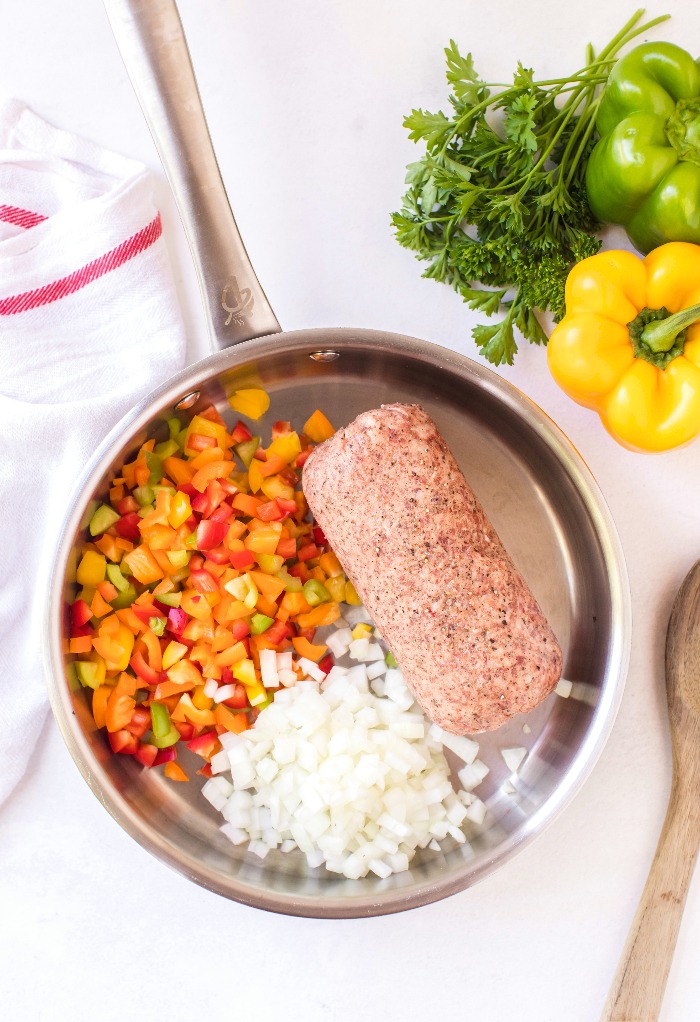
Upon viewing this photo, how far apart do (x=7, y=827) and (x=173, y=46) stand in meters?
1.87

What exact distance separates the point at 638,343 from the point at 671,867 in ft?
4.18

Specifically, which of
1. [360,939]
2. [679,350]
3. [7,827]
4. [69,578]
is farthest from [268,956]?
[679,350]

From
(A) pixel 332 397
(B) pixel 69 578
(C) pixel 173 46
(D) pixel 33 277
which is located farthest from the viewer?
(A) pixel 332 397

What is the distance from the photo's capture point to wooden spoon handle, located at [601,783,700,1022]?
202 centimetres

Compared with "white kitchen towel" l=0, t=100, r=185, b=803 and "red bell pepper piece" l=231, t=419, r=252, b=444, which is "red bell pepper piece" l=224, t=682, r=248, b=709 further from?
"red bell pepper piece" l=231, t=419, r=252, b=444

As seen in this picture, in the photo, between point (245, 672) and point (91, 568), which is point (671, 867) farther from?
point (91, 568)

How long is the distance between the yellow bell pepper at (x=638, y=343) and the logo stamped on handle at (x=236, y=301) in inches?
27.3

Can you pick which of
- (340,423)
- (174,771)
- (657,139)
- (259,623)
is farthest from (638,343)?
(174,771)

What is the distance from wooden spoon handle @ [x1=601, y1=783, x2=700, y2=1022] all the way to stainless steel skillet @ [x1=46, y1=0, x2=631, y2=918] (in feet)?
1.13

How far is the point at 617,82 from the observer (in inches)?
70.9

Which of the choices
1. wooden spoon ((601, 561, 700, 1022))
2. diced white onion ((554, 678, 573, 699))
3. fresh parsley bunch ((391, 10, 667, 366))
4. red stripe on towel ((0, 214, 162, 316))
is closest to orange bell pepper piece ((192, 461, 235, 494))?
red stripe on towel ((0, 214, 162, 316))

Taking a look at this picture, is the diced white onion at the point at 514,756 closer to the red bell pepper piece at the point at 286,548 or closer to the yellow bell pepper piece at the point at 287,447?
the red bell pepper piece at the point at 286,548

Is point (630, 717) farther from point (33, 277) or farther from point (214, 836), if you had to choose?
point (33, 277)

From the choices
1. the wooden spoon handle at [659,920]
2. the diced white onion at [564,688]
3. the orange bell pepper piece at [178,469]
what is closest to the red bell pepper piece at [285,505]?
the orange bell pepper piece at [178,469]
